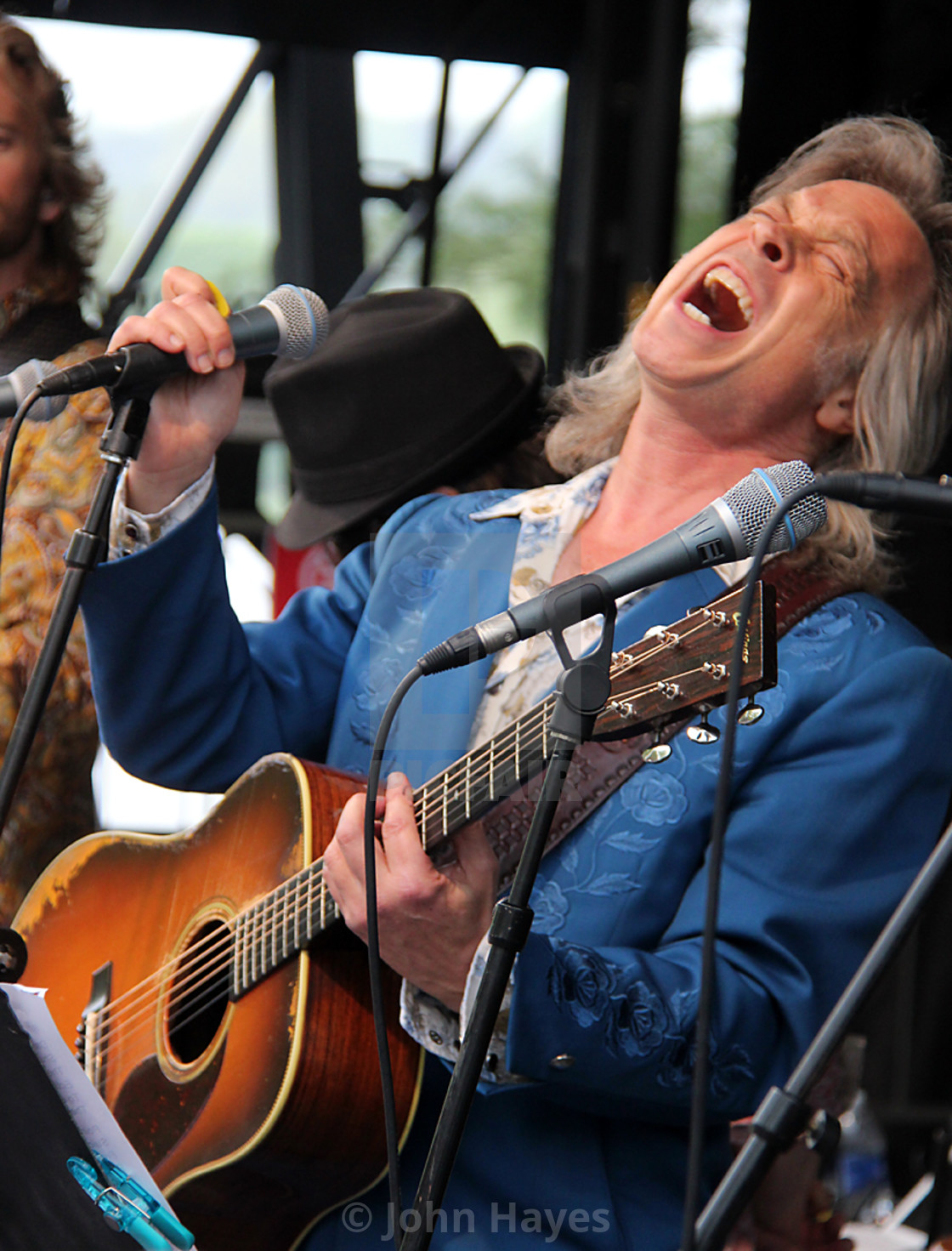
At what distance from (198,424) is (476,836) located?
1.72ft

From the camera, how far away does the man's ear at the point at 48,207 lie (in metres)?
1.80

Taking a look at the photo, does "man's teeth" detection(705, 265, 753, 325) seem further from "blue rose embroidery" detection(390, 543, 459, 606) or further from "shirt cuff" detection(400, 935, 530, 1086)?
"shirt cuff" detection(400, 935, 530, 1086)

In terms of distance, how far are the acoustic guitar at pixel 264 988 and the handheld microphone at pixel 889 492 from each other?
0.81ft

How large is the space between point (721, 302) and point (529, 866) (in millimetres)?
780

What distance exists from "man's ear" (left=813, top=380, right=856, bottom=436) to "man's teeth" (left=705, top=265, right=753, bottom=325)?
13 cm

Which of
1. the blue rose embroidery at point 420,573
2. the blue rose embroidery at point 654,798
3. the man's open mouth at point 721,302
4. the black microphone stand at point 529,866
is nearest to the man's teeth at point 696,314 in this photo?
the man's open mouth at point 721,302

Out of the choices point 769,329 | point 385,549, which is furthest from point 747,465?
point 385,549

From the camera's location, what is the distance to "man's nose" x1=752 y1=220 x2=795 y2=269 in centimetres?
141

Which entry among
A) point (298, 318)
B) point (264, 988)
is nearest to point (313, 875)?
point (264, 988)

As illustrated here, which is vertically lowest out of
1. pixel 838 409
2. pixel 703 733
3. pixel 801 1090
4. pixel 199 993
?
pixel 199 993

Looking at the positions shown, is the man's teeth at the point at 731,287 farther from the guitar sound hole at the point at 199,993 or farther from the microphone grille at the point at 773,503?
the guitar sound hole at the point at 199,993

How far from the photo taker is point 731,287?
1.40 m

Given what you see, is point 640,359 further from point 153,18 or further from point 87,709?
point 153,18

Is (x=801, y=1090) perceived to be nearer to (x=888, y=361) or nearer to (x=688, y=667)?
(x=688, y=667)
